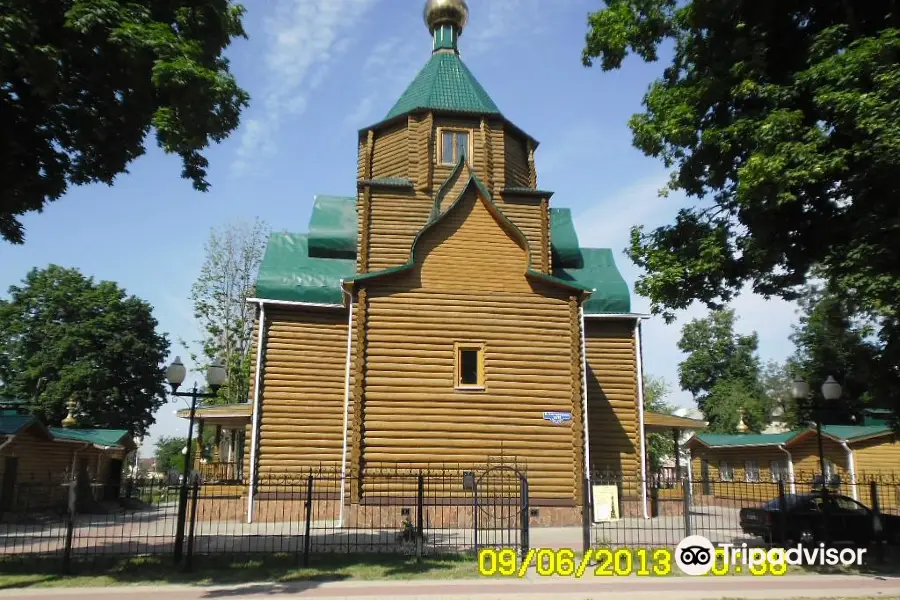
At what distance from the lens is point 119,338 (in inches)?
1654

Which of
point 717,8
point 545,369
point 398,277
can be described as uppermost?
point 717,8

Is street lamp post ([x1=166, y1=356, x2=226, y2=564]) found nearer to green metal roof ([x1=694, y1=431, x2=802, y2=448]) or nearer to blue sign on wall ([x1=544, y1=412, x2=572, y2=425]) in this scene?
blue sign on wall ([x1=544, y1=412, x2=572, y2=425])

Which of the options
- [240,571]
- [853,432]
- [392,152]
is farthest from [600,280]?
[240,571]

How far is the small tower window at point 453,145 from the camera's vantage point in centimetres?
2134

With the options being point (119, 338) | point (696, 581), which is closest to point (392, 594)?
point (696, 581)

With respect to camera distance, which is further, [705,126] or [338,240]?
[338,240]

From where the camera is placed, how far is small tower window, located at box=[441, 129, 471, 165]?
2134cm

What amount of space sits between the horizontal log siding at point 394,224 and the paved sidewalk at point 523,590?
10997 millimetres

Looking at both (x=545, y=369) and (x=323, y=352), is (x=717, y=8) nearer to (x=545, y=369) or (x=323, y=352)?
(x=545, y=369)

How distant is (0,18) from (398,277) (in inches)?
416

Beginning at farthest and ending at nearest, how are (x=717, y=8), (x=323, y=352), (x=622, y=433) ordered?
1. (x=622, y=433)
2. (x=323, y=352)
3. (x=717, y=8)

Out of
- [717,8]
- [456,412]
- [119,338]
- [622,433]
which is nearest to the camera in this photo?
[717,8]

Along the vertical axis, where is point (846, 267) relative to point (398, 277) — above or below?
below

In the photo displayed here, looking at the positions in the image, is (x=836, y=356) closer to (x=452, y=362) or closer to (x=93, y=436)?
(x=452, y=362)
